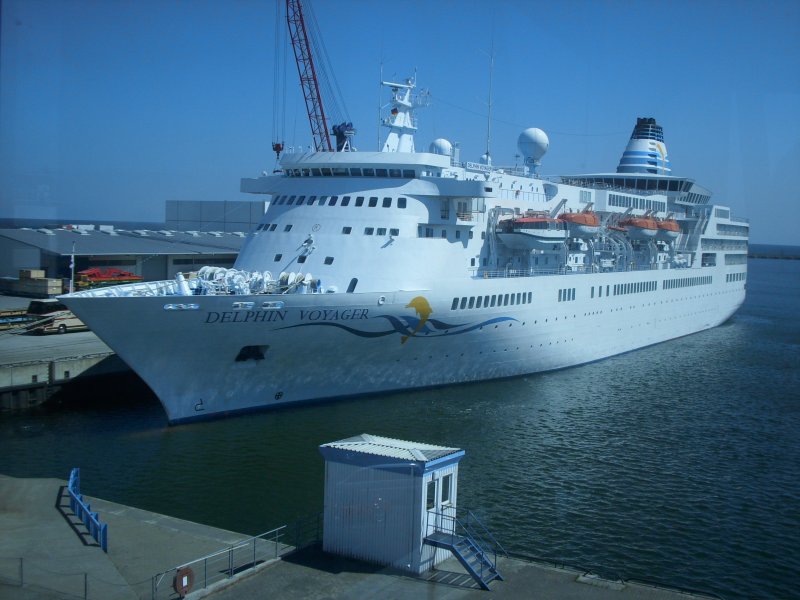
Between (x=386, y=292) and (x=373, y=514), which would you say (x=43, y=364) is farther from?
(x=373, y=514)

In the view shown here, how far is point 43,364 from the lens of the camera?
69.1ft

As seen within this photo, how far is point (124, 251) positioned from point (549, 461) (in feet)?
→ 92.6

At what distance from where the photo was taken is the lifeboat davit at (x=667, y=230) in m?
32.8

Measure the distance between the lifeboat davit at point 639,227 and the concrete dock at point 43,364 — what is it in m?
19.7

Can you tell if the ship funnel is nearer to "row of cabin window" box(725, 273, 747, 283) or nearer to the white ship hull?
"row of cabin window" box(725, 273, 747, 283)

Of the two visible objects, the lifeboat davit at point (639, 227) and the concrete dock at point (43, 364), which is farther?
the lifeboat davit at point (639, 227)

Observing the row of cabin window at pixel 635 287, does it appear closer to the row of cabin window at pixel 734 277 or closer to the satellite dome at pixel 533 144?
the satellite dome at pixel 533 144

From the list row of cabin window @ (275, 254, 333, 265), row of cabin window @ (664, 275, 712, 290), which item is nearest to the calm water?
row of cabin window @ (275, 254, 333, 265)

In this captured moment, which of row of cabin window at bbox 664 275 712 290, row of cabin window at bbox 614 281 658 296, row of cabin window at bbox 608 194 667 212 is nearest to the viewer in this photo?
row of cabin window at bbox 614 281 658 296

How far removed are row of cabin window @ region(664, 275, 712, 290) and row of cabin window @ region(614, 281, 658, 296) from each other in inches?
61.3

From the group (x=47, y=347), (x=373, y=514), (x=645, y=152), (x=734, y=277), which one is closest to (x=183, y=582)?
(x=373, y=514)

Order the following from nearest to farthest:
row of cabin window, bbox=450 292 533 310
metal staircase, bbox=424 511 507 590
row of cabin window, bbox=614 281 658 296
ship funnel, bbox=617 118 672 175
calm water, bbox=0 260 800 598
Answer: metal staircase, bbox=424 511 507 590 → calm water, bbox=0 260 800 598 → row of cabin window, bbox=450 292 533 310 → row of cabin window, bbox=614 281 658 296 → ship funnel, bbox=617 118 672 175

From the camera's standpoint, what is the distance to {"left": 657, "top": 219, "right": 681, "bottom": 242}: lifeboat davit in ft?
108

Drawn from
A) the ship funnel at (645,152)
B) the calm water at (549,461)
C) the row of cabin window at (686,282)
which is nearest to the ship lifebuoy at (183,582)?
the calm water at (549,461)
